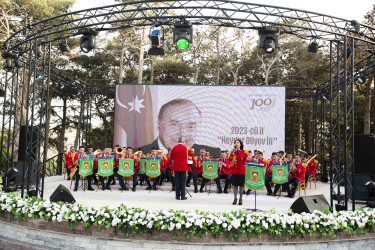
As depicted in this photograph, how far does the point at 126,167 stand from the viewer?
970cm

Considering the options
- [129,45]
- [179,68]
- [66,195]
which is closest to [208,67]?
[179,68]

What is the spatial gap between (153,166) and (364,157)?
570cm

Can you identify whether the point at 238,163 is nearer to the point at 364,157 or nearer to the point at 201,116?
the point at 364,157

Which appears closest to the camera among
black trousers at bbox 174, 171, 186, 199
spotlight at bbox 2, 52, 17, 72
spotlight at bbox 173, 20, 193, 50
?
spotlight at bbox 173, 20, 193, 50

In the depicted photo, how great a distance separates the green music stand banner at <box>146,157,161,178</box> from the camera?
31.7 ft

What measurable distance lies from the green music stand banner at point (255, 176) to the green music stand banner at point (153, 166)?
316cm

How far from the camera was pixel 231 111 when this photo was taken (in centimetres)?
1406

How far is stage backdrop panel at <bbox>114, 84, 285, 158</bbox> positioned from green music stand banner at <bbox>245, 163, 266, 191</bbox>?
6383 millimetres

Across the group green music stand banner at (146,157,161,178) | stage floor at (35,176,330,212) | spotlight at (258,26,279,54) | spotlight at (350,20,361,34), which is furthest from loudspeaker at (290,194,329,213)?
green music stand banner at (146,157,161,178)

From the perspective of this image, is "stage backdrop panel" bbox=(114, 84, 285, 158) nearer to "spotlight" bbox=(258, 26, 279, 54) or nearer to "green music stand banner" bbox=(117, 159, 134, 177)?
"green music stand banner" bbox=(117, 159, 134, 177)

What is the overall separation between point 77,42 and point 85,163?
15.4 metres

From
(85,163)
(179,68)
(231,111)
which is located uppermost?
(179,68)

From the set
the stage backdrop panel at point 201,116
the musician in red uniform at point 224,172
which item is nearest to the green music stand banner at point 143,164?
the musician in red uniform at point 224,172

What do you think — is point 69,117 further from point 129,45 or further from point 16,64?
point 16,64
